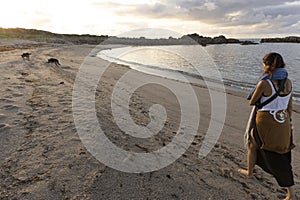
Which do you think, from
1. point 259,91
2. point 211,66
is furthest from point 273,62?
point 211,66

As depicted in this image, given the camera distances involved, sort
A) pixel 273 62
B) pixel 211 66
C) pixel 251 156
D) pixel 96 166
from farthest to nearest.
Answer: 1. pixel 211 66
2. pixel 251 156
3. pixel 96 166
4. pixel 273 62

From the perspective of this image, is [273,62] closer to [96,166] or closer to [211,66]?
[96,166]

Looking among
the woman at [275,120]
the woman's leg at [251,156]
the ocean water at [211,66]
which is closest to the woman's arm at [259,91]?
the woman at [275,120]

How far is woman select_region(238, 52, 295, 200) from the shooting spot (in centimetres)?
311

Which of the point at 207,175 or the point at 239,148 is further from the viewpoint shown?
the point at 239,148

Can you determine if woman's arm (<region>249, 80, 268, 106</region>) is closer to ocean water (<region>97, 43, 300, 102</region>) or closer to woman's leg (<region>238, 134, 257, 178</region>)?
woman's leg (<region>238, 134, 257, 178</region>)

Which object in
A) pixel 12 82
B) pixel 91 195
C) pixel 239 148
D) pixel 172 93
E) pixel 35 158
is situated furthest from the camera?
pixel 172 93

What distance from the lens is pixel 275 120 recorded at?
10.5ft

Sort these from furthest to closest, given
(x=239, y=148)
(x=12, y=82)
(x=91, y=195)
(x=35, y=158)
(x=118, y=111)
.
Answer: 1. (x=12, y=82)
2. (x=118, y=111)
3. (x=239, y=148)
4. (x=35, y=158)
5. (x=91, y=195)

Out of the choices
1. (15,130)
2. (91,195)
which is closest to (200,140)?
(91,195)

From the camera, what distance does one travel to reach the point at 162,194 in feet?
10.6

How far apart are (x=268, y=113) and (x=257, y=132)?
15.3 inches

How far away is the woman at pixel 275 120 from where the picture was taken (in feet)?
10.2

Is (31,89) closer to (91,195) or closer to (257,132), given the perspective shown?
(91,195)
